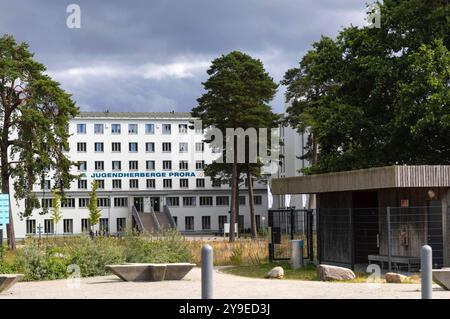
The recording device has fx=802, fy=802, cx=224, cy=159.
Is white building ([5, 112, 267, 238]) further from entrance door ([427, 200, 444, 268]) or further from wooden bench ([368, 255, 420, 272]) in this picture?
entrance door ([427, 200, 444, 268])

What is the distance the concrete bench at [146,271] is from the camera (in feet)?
62.1

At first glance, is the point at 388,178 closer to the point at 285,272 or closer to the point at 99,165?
the point at 285,272

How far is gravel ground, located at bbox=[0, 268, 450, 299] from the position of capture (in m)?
15.4

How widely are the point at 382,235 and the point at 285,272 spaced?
3.02 m

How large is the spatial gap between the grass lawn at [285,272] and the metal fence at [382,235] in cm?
103

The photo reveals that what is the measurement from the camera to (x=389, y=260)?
69.5 feet

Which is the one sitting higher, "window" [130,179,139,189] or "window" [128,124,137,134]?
"window" [128,124,137,134]

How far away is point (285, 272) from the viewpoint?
23562 mm

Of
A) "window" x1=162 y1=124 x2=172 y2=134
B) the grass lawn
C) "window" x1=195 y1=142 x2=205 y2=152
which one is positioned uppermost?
"window" x1=162 y1=124 x2=172 y2=134

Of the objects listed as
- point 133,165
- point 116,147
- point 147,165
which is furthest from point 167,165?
point 116,147

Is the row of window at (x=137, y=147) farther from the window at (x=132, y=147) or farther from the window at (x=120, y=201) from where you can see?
the window at (x=120, y=201)

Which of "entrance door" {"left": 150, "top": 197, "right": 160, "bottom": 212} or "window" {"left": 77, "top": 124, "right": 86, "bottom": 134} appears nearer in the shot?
"entrance door" {"left": 150, "top": 197, "right": 160, "bottom": 212}

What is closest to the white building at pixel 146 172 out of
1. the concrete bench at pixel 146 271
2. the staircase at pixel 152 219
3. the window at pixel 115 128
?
the window at pixel 115 128

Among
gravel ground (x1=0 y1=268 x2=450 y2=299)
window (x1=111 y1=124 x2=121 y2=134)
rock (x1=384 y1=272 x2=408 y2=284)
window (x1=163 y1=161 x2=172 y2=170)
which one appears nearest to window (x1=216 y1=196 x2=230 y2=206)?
window (x1=163 y1=161 x2=172 y2=170)
